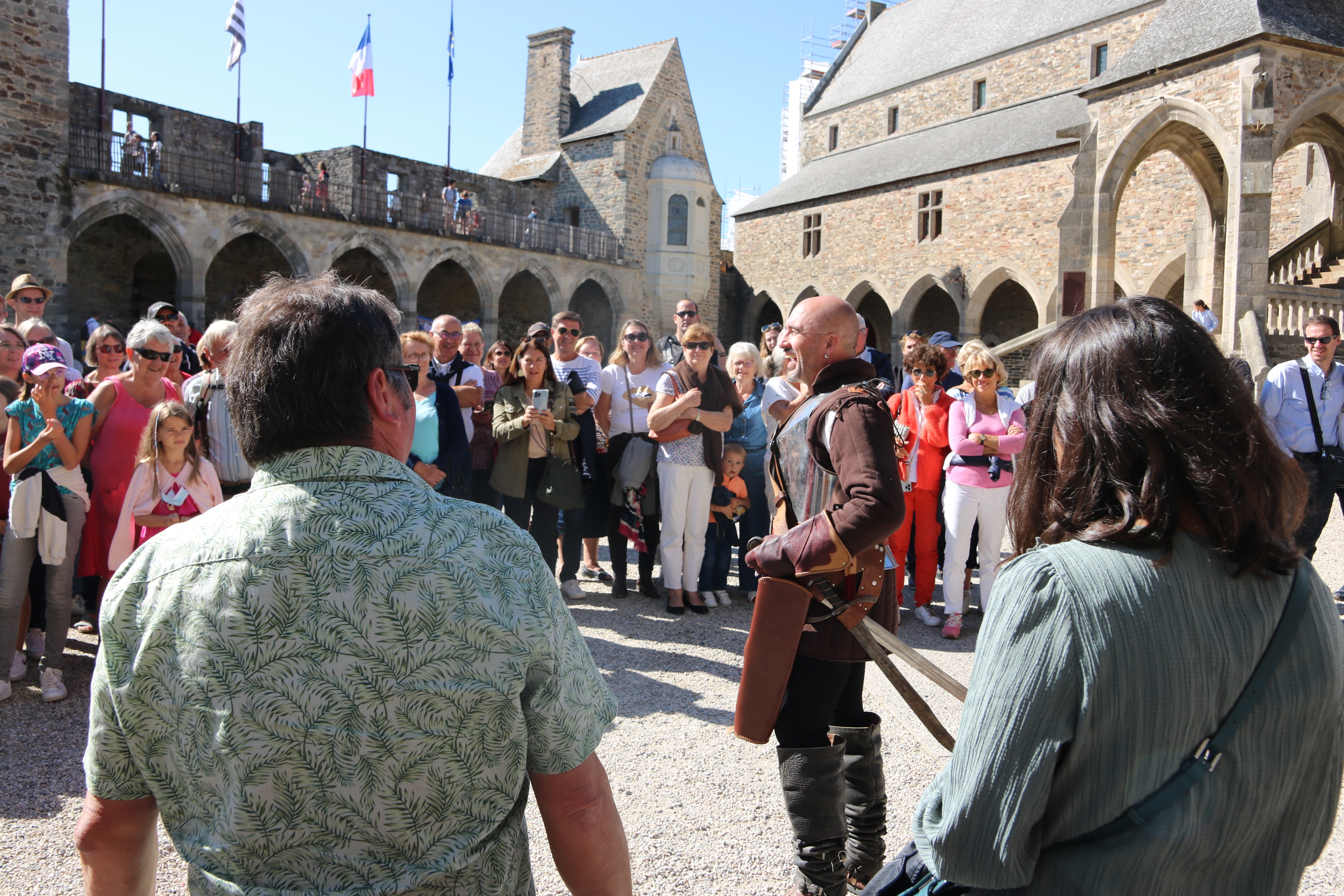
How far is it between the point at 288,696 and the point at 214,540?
0.23 metres

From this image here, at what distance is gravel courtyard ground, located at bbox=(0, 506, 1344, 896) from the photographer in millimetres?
2822

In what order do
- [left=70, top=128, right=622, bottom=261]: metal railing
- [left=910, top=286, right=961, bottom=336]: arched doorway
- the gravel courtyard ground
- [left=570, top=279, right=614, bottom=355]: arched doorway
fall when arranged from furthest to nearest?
[left=570, top=279, right=614, bottom=355]: arched doorway → [left=910, top=286, right=961, bottom=336]: arched doorway → [left=70, top=128, right=622, bottom=261]: metal railing → the gravel courtyard ground

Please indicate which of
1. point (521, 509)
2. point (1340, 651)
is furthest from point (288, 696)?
point (521, 509)

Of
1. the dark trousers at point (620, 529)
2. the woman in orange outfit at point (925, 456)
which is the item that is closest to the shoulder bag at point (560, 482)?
the dark trousers at point (620, 529)

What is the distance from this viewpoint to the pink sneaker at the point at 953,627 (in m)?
5.49

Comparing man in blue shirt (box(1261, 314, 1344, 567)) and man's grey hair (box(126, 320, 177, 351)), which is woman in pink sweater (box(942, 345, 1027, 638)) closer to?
man in blue shirt (box(1261, 314, 1344, 567))

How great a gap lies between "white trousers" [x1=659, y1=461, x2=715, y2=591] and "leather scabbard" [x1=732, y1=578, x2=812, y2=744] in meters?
3.55

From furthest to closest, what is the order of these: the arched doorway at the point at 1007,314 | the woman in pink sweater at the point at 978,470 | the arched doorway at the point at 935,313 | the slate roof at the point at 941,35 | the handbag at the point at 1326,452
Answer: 1. the arched doorway at the point at 935,313
2. the slate roof at the point at 941,35
3. the arched doorway at the point at 1007,314
4. the handbag at the point at 1326,452
5. the woman in pink sweater at the point at 978,470

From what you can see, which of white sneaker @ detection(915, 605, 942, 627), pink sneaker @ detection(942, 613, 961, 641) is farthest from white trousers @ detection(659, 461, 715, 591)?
pink sneaker @ detection(942, 613, 961, 641)

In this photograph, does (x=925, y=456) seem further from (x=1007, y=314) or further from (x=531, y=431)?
(x=1007, y=314)

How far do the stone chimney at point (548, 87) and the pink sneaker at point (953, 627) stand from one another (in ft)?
88.2

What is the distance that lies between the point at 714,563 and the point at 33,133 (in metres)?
16.0

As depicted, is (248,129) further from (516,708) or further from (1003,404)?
(516,708)

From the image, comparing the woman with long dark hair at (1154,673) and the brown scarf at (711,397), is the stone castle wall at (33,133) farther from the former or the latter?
A: the woman with long dark hair at (1154,673)
